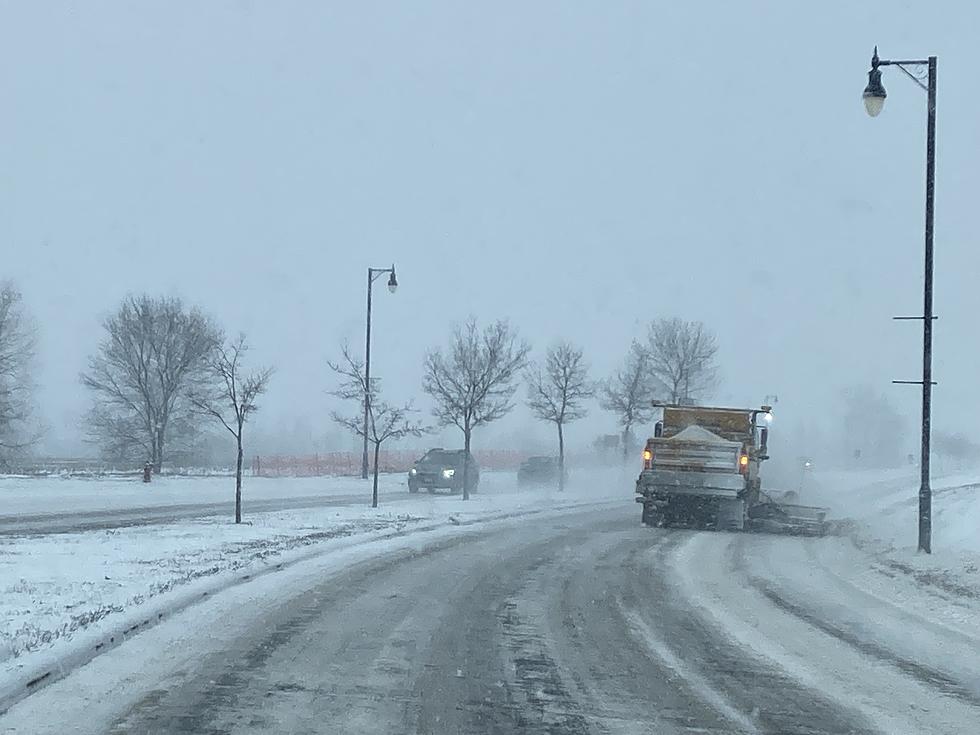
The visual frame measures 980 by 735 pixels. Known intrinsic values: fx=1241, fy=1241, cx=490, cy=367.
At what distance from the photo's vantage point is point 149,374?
58.8 m

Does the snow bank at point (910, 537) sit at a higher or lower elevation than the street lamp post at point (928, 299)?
lower

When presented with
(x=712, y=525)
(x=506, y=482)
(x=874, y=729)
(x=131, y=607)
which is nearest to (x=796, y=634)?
(x=874, y=729)

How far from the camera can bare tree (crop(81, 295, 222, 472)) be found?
2270 inches

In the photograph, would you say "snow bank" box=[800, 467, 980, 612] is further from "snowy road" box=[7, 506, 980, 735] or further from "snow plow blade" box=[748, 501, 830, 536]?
"snowy road" box=[7, 506, 980, 735]

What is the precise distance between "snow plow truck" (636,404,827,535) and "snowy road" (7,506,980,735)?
31.6ft

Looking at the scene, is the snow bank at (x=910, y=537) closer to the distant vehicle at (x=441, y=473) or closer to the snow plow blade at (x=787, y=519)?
the snow plow blade at (x=787, y=519)

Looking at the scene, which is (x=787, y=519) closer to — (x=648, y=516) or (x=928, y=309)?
(x=648, y=516)

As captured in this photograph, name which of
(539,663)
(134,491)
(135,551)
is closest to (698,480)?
(135,551)

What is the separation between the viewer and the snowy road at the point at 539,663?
794 cm


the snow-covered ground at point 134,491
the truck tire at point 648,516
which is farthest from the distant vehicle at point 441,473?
the truck tire at point 648,516

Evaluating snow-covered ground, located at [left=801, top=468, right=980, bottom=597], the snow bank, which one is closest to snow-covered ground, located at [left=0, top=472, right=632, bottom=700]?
the snow bank

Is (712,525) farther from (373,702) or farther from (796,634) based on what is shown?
(373,702)

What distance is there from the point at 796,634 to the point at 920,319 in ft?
30.2

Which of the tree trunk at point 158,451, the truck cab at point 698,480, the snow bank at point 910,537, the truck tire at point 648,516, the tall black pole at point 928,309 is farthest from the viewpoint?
the tree trunk at point 158,451
